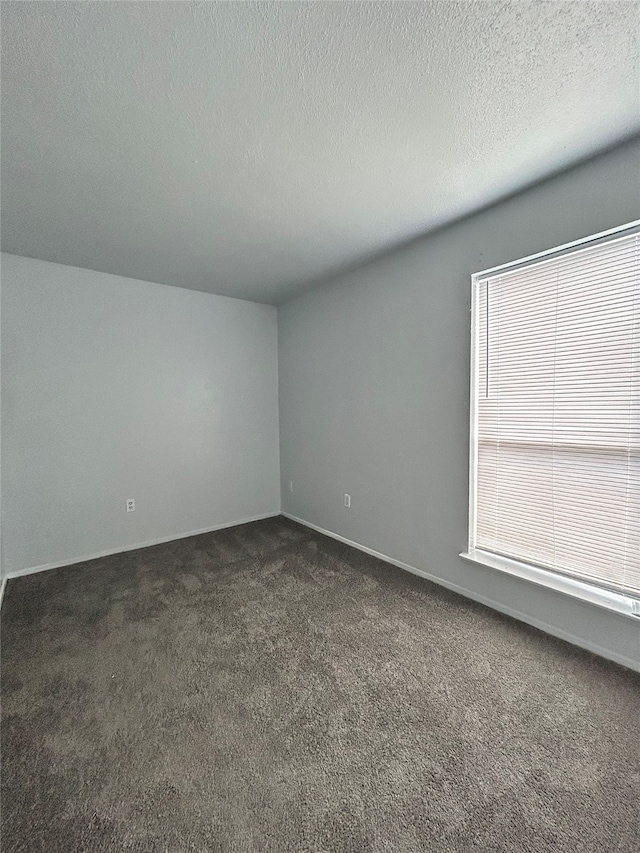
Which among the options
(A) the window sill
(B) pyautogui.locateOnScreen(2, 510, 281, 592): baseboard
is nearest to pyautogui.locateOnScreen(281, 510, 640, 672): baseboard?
(A) the window sill

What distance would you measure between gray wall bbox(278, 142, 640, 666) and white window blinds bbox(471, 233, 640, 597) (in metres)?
0.13

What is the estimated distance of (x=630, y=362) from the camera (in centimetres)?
167

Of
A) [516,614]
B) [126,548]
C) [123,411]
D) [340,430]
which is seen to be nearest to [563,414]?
[516,614]

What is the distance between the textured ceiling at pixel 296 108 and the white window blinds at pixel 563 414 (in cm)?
61

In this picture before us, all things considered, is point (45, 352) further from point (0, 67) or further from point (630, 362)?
point (630, 362)

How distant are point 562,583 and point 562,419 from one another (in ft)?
3.02

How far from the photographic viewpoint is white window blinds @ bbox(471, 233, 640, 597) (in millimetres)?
1696

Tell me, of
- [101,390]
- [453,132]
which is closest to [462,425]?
[453,132]

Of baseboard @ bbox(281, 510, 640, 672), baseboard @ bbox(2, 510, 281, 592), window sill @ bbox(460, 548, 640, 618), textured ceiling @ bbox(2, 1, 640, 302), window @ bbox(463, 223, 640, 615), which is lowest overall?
baseboard @ bbox(2, 510, 281, 592)

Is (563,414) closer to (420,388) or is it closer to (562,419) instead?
(562,419)

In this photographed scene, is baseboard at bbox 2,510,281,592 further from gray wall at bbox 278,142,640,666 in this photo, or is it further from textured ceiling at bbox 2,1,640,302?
textured ceiling at bbox 2,1,640,302

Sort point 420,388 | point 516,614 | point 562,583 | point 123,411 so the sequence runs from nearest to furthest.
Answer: point 562,583, point 516,614, point 420,388, point 123,411

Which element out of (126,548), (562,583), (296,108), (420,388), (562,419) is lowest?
(126,548)

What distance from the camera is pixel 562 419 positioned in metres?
1.92
